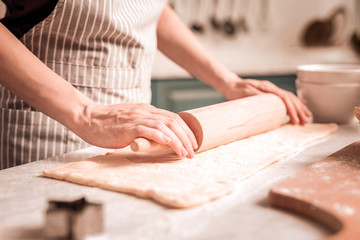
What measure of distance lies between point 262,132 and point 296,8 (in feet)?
6.92

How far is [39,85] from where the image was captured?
0.94 m

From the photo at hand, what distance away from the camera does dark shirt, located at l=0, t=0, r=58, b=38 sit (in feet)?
3.64

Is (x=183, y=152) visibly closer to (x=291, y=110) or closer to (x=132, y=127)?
(x=132, y=127)

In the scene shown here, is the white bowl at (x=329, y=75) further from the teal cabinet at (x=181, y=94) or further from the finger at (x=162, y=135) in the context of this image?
the teal cabinet at (x=181, y=94)

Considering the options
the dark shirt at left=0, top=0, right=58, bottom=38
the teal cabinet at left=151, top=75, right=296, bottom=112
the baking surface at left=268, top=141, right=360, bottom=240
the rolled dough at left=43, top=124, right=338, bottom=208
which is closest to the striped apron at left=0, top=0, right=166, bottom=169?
the dark shirt at left=0, top=0, right=58, bottom=38

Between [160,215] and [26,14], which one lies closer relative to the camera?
[160,215]

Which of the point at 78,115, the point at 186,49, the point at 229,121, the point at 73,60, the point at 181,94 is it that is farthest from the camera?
the point at 181,94

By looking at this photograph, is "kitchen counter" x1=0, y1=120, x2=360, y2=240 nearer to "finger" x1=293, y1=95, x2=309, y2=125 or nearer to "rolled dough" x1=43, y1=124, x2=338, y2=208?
"rolled dough" x1=43, y1=124, x2=338, y2=208

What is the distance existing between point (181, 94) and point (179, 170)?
1.92 metres

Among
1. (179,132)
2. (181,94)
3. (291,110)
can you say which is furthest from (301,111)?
(181,94)

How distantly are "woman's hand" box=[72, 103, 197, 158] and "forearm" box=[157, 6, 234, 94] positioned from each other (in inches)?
22.9

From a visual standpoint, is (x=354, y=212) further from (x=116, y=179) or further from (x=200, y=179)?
(x=116, y=179)

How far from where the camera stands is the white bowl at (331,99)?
129 cm

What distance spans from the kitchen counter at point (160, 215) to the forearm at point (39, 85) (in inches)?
7.3
